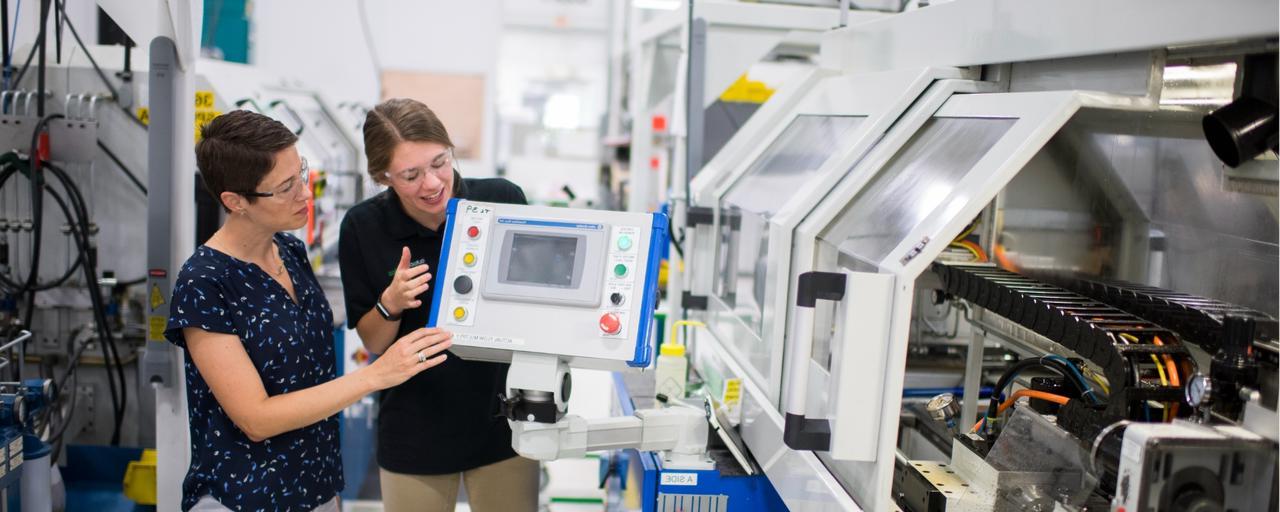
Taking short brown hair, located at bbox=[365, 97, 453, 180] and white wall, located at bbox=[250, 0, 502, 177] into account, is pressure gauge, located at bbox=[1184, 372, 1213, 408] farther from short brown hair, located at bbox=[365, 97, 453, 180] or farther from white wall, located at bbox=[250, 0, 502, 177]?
white wall, located at bbox=[250, 0, 502, 177]

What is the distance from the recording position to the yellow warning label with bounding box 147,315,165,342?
7.77 feet

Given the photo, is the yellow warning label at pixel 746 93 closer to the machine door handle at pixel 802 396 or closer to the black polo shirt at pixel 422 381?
the black polo shirt at pixel 422 381

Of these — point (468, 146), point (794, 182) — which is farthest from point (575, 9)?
point (794, 182)

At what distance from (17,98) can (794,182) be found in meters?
2.41

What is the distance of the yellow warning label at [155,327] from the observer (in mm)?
2369

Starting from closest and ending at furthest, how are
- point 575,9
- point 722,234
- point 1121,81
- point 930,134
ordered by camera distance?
point 1121,81
point 930,134
point 722,234
point 575,9

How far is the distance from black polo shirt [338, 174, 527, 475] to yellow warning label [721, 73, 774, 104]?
1.91m

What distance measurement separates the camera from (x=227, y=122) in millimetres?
1666

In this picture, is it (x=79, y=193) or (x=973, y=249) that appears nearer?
(x=973, y=249)

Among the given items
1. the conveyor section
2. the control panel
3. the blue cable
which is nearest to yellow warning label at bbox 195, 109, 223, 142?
the control panel

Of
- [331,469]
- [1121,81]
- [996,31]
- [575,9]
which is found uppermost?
[575,9]

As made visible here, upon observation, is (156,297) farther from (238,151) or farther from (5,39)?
(5,39)

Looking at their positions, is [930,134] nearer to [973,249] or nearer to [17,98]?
[973,249]

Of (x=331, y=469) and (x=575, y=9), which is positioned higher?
(x=575, y=9)
